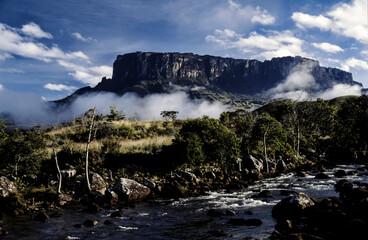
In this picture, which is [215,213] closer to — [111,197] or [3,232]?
[111,197]

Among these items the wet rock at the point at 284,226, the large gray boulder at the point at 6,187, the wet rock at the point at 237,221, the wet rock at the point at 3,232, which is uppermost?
the large gray boulder at the point at 6,187

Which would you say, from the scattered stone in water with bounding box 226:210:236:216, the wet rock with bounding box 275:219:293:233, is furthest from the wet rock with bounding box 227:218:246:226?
the wet rock with bounding box 275:219:293:233

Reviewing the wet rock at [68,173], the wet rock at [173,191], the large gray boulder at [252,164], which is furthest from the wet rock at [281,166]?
the wet rock at [68,173]

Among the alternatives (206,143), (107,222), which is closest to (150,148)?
(206,143)

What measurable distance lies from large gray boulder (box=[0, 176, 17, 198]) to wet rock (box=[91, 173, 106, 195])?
8.18 m

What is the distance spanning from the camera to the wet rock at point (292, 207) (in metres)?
19.5

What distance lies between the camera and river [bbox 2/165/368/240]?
1745 centimetres

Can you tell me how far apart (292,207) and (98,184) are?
2270 cm

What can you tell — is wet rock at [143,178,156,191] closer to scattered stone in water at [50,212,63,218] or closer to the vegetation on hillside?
the vegetation on hillside

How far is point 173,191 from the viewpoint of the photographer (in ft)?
100

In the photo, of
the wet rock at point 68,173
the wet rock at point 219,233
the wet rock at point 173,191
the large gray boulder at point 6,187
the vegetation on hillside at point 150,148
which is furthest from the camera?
the wet rock at point 68,173

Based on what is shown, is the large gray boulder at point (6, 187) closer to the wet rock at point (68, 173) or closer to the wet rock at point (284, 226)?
the wet rock at point (68, 173)

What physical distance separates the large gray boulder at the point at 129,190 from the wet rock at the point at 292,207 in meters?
15.4

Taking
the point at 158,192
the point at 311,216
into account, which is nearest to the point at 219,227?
the point at 311,216
